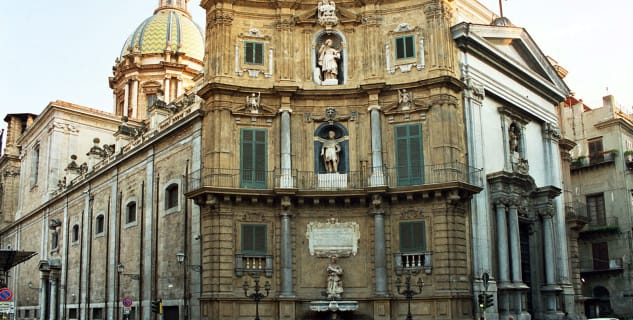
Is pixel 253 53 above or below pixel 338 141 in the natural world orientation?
above

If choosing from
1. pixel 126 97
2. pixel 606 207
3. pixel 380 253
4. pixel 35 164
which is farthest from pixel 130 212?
pixel 606 207

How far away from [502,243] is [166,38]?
143ft

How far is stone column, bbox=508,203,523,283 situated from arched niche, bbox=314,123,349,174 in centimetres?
787

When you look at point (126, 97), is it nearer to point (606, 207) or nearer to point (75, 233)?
point (75, 233)

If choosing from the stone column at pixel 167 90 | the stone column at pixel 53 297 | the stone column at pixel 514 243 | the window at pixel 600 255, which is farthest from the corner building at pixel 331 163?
the stone column at pixel 167 90

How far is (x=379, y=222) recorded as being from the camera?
96.4ft

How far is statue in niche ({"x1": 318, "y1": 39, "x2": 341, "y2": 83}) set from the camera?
31.4 m

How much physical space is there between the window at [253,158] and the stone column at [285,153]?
84cm

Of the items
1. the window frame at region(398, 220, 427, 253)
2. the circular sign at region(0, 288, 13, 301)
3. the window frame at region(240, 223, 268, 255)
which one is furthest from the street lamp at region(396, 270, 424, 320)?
the circular sign at region(0, 288, 13, 301)

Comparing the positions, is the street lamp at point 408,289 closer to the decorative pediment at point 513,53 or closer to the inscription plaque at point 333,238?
the inscription plaque at point 333,238

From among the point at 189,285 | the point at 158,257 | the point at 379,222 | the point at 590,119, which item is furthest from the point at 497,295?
the point at 590,119

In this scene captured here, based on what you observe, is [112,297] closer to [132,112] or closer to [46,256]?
[46,256]

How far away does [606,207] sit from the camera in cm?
4919

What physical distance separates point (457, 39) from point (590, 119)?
1010 inches
